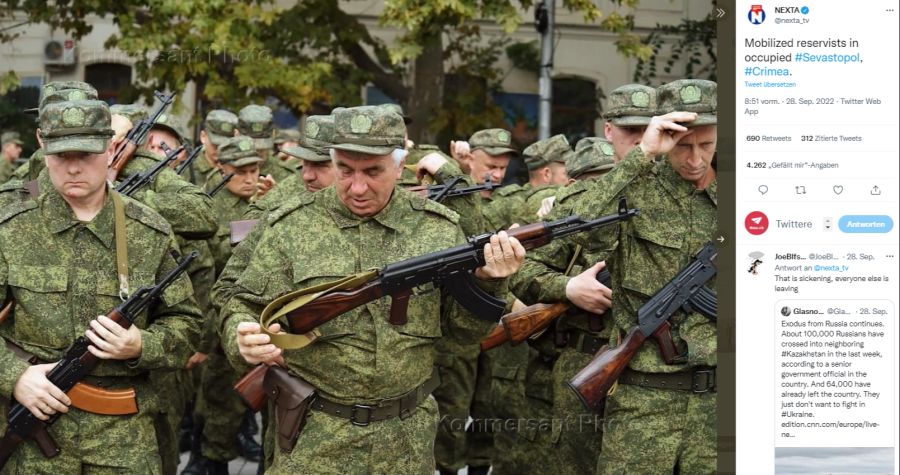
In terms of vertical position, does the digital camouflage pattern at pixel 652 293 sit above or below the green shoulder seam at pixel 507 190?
below

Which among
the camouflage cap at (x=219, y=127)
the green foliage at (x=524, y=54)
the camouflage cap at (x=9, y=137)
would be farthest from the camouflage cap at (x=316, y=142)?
the camouflage cap at (x=9, y=137)

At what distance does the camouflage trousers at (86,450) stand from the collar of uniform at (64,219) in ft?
2.40

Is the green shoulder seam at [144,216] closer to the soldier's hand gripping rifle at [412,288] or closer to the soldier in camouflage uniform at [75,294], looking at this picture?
the soldier in camouflage uniform at [75,294]

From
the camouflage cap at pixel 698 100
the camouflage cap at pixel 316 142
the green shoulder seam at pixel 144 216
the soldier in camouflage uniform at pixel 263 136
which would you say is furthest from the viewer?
the soldier in camouflage uniform at pixel 263 136

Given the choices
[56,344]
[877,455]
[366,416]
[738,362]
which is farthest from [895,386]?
[56,344]

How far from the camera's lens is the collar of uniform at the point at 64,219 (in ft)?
19.4

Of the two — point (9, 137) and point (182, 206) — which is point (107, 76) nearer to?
point (9, 137)

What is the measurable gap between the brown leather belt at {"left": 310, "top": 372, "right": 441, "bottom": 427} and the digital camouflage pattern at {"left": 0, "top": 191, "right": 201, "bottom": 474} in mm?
890

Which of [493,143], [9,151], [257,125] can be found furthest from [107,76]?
[493,143]

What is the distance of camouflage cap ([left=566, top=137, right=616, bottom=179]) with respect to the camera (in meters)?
8.32

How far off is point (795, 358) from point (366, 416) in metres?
2.38

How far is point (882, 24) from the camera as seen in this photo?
134 inches

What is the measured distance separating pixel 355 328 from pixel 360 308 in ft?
0.26

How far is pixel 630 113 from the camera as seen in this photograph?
6.68 meters
